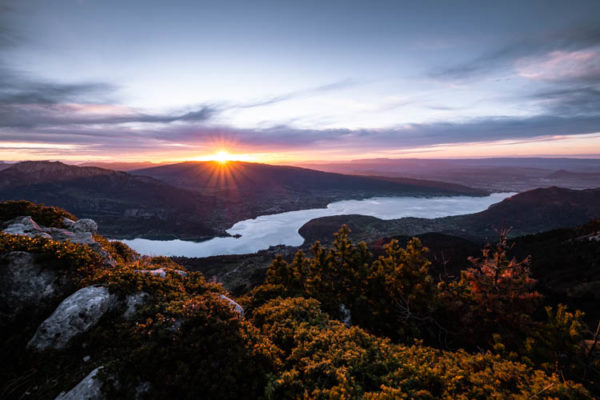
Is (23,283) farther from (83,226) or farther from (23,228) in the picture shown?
(83,226)

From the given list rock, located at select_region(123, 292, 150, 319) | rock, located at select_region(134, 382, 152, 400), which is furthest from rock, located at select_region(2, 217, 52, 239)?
rock, located at select_region(134, 382, 152, 400)

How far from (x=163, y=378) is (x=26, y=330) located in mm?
5316

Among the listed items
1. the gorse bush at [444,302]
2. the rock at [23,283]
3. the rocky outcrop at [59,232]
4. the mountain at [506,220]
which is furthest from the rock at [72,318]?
the mountain at [506,220]

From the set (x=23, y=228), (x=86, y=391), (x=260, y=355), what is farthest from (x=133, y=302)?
(x=23, y=228)

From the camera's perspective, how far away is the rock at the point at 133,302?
8.34m

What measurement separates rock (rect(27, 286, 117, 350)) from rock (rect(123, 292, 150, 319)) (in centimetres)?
44

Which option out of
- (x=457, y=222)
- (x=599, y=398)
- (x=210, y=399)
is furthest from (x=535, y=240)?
(x=457, y=222)

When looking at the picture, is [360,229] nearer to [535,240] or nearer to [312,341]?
[535,240]

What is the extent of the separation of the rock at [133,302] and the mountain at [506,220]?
130m

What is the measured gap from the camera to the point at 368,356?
320 inches

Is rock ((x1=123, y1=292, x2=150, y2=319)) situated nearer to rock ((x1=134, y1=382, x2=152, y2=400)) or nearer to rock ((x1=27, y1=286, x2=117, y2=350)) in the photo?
rock ((x1=27, y1=286, x2=117, y2=350))

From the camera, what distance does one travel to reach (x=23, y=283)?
831cm

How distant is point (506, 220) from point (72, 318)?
195601 mm

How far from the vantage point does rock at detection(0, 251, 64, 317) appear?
8008 mm
